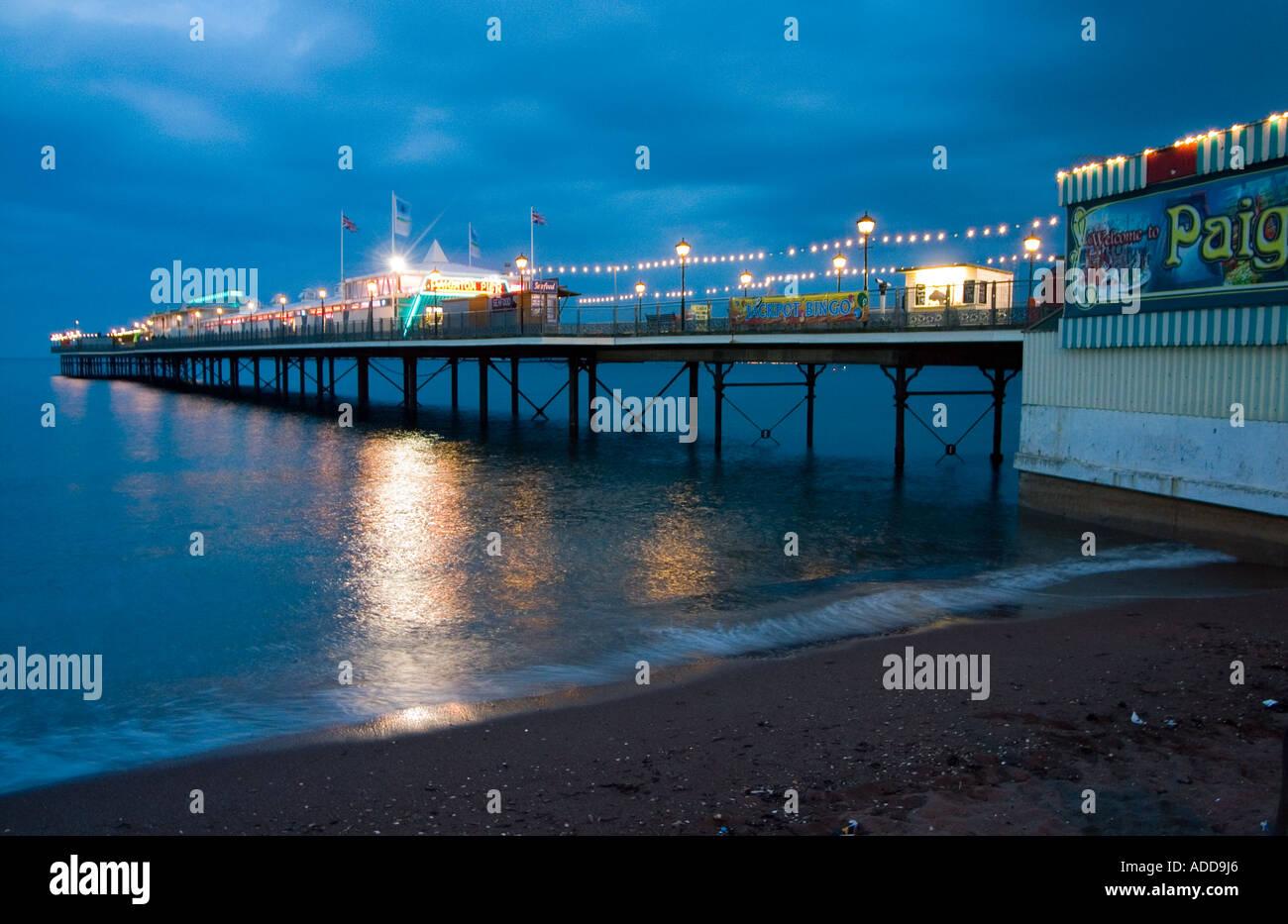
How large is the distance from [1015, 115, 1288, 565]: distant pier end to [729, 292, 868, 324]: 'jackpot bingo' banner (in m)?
5.91

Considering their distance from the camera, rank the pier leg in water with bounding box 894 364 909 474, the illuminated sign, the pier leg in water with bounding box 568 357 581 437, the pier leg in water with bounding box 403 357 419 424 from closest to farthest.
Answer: the pier leg in water with bounding box 894 364 909 474 → the pier leg in water with bounding box 568 357 581 437 → the pier leg in water with bounding box 403 357 419 424 → the illuminated sign

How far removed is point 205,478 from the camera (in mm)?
31344

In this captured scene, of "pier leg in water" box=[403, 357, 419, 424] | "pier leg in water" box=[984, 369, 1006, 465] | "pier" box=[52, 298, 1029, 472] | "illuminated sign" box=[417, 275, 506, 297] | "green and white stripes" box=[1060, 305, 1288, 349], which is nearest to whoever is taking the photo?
"green and white stripes" box=[1060, 305, 1288, 349]

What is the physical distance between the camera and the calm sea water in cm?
1074

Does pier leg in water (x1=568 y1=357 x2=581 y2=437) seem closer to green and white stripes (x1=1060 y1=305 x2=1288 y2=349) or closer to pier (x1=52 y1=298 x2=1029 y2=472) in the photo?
pier (x1=52 y1=298 x2=1029 y2=472)

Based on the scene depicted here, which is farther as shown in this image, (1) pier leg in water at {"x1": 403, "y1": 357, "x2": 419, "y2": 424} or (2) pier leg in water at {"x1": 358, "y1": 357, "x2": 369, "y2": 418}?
(2) pier leg in water at {"x1": 358, "y1": 357, "x2": 369, "y2": 418}

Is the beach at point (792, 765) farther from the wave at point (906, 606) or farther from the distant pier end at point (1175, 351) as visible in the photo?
the distant pier end at point (1175, 351)

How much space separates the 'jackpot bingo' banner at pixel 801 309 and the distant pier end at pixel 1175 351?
5.91 metres

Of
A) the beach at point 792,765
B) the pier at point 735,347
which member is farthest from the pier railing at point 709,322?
the beach at point 792,765

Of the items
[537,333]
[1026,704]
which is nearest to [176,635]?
[1026,704]

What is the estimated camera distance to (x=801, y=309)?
2778 cm

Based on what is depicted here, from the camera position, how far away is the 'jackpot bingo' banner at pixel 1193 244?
1543cm

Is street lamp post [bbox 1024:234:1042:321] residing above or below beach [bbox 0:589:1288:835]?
above

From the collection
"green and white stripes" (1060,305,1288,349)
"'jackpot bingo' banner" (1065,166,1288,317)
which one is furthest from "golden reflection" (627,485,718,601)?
"'jackpot bingo' banner" (1065,166,1288,317)
